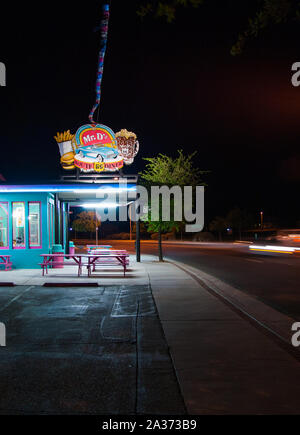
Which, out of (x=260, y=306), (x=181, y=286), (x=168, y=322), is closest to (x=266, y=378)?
(x=168, y=322)

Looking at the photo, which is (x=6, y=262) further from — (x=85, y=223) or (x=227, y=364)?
(x=85, y=223)

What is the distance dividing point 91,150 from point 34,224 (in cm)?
450

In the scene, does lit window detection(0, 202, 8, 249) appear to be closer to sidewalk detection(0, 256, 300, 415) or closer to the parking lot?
sidewalk detection(0, 256, 300, 415)

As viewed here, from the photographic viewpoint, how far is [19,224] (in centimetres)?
1797

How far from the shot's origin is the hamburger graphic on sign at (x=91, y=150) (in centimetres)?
1920

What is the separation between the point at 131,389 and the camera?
14.2 feet

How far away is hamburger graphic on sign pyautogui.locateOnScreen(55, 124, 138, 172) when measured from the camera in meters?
19.2

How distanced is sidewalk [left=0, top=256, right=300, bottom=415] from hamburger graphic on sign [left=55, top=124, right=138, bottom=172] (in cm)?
896

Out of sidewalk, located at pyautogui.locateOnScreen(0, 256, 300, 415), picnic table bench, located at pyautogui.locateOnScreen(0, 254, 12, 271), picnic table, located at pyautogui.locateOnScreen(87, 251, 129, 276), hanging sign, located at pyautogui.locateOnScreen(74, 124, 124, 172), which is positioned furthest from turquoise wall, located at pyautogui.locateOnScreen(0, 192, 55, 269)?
sidewalk, located at pyautogui.locateOnScreen(0, 256, 300, 415)

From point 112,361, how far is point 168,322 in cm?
229

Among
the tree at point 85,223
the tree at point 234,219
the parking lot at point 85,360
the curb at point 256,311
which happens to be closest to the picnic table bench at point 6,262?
the parking lot at point 85,360

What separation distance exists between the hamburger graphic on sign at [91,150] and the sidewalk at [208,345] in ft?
29.4

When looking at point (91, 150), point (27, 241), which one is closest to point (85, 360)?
point (27, 241)
